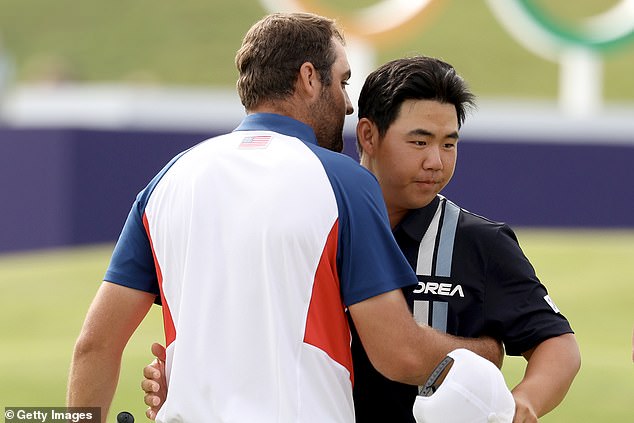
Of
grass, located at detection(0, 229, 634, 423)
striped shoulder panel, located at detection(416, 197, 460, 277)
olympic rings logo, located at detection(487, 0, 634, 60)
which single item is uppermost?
olympic rings logo, located at detection(487, 0, 634, 60)

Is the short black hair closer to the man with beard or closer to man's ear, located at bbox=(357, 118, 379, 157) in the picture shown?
man's ear, located at bbox=(357, 118, 379, 157)

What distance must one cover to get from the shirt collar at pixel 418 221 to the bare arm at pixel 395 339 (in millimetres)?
418

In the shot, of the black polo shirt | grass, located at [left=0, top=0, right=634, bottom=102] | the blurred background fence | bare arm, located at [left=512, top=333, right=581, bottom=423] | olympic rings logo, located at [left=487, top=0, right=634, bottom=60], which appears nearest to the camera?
bare arm, located at [left=512, top=333, right=581, bottom=423]

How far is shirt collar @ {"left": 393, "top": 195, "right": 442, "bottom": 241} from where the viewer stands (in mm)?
3562

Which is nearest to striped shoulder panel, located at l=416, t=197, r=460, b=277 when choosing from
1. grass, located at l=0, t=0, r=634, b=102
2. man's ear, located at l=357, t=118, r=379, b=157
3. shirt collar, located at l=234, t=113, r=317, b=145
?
man's ear, located at l=357, t=118, r=379, b=157

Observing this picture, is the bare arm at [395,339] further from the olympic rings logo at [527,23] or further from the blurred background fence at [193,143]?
the olympic rings logo at [527,23]

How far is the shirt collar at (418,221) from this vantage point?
356 cm

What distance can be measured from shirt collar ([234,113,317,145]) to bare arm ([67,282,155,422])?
0.54 m

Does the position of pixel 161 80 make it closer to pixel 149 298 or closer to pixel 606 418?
pixel 606 418

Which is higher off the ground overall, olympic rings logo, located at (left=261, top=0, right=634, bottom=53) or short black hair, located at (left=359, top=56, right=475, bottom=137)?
olympic rings logo, located at (left=261, top=0, right=634, bottom=53)

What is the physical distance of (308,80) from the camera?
11.0 ft

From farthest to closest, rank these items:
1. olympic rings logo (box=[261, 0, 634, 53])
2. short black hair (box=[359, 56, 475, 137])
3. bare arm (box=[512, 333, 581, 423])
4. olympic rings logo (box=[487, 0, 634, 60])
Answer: olympic rings logo (box=[487, 0, 634, 60]) → olympic rings logo (box=[261, 0, 634, 53]) → short black hair (box=[359, 56, 475, 137]) → bare arm (box=[512, 333, 581, 423])

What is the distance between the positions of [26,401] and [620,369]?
4666mm

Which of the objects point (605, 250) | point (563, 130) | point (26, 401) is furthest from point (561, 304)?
point (26, 401)
